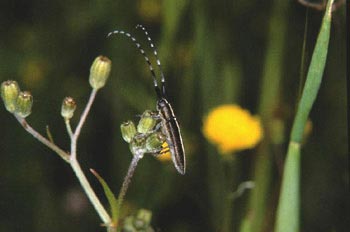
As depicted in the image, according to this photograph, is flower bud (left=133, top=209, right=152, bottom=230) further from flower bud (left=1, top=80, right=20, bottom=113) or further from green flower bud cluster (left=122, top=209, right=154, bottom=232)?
flower bud (left=1, top=80, right=20, bottom=113)

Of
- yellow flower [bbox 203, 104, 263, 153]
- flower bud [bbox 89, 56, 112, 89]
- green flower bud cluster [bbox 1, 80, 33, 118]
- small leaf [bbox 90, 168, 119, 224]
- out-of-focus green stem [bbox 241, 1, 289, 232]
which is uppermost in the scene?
flower bud [bbox 89, 56, 112, 89]

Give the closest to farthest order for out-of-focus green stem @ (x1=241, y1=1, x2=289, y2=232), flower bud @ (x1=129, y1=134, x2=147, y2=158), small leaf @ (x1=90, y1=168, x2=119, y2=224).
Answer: small leaf @ (x1=90, y1=168, x2=119, y2=224) < flower bud @ (x1=129, y1=134, x2=147, y2=158) < out-of-focus green stem @ (x1=241, y1=1, x2=289, y2=232)

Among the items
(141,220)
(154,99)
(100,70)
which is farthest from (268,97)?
(141,220)

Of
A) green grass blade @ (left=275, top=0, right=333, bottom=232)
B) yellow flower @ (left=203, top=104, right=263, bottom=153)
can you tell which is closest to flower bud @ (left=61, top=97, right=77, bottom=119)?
green grass blade @ (left=275, top=0, right=333, bottom=232)

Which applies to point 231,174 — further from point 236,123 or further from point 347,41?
point 347,41

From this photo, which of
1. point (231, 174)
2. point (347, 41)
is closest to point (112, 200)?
point (347, 41)

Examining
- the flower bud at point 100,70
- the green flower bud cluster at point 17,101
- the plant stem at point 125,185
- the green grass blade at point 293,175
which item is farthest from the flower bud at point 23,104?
the green grass blade at point 293,175
